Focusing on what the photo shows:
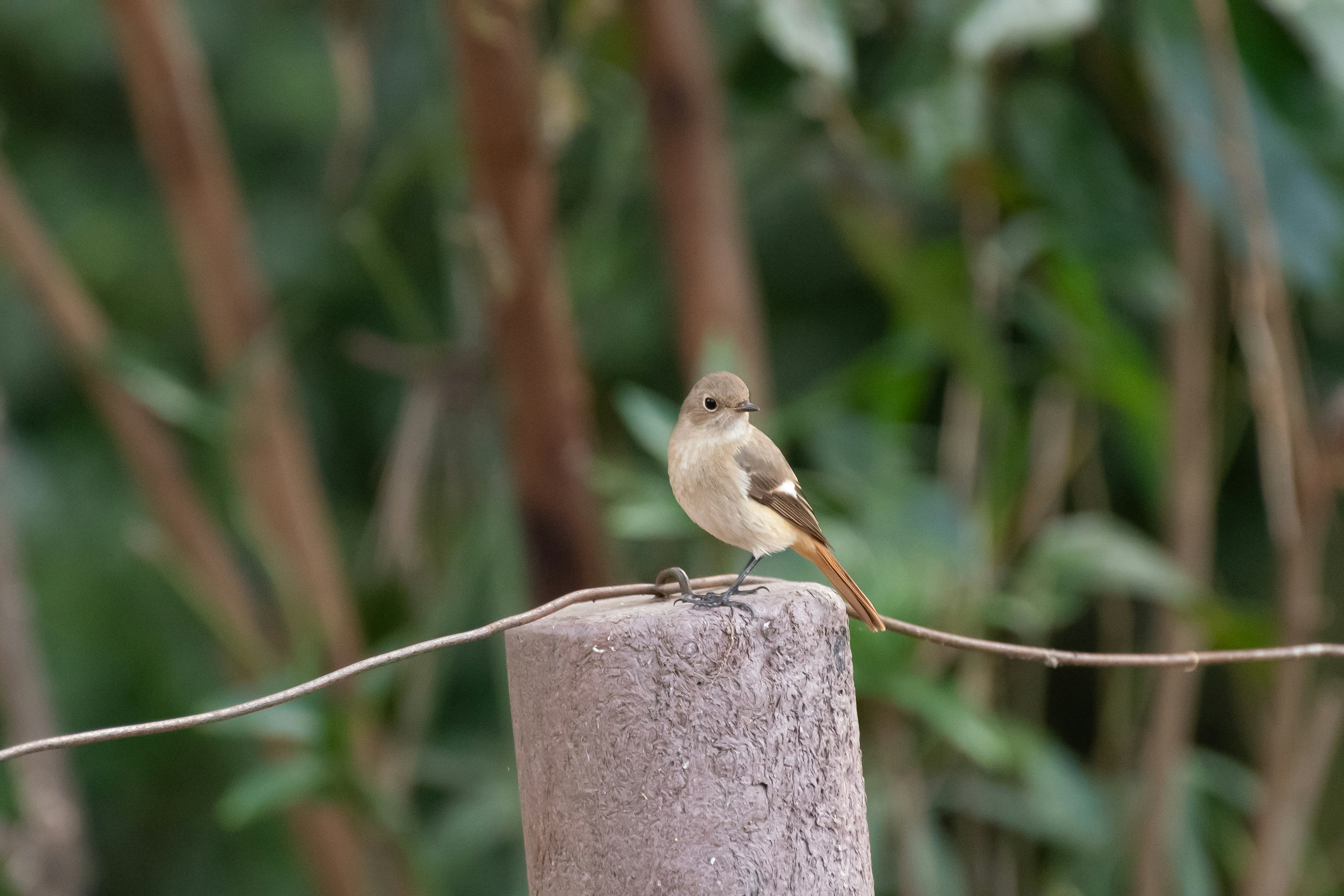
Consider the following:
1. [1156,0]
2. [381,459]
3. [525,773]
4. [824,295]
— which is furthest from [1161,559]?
[381,459]

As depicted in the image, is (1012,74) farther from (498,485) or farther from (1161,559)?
(498,485)

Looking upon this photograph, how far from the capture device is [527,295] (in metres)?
2.24

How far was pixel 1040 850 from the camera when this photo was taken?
3.17m

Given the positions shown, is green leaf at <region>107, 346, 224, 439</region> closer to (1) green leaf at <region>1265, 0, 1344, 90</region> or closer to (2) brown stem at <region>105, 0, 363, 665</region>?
(2) brown stem at <region>105, 0, 363, 665</region>

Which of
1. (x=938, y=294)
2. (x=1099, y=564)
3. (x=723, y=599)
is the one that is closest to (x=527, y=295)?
(x=938, y=294)

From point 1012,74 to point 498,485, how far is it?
1369 mm

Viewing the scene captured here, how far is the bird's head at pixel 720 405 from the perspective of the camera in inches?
57.3

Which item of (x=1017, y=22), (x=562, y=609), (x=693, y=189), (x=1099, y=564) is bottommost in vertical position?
(x=1099, y=564)

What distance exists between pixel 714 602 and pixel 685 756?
112 mm

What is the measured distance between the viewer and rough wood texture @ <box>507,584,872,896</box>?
0.87m

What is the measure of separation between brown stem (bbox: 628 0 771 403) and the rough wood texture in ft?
4.95

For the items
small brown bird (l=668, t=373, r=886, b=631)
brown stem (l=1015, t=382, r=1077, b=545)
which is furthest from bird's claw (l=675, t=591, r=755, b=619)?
brown stem (l=1015, t=382, r=1077, b=545)

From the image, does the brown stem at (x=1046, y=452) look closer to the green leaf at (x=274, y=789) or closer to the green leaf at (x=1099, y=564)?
the green leaf at (x=1099, y=564)

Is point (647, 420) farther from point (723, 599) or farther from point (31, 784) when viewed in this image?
point (31, 784)
